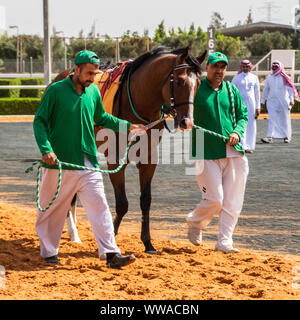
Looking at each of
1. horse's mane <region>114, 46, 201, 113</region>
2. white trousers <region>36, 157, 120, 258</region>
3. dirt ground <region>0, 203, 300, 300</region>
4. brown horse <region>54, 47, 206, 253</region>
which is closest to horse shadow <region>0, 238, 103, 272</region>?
dirt ground <region>0, 203, 300, 300</region>

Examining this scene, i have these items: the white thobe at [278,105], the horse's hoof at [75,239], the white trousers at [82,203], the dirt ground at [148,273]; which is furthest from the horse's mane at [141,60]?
the white thobe at [278,105]

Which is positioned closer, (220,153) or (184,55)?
(184,55)

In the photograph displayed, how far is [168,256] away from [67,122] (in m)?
1.60

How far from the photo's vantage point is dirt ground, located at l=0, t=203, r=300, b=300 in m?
4.52

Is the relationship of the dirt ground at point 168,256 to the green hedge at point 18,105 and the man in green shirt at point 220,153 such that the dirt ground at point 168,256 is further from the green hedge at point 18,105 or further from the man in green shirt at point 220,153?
the green hedge at point 18,105

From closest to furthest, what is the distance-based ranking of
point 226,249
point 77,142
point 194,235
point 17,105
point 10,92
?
point 77,142 < point 226,249 < point 194,235 < point 17,105 < point 10,92

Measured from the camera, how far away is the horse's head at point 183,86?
5.48 meters

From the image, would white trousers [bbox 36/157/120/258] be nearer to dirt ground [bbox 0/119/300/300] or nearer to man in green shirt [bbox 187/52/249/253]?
dirt ground [bbox 0/119/300/300]

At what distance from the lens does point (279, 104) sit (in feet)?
53.7

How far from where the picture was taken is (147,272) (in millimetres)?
5117

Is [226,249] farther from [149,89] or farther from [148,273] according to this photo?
[149,89]

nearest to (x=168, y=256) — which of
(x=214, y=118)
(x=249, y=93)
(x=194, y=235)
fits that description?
(x=194, y=235)

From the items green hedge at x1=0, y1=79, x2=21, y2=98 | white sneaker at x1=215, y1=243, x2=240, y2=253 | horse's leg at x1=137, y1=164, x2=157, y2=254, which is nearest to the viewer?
white sneaker at x1=215, y1=243, x2=240, y2=253

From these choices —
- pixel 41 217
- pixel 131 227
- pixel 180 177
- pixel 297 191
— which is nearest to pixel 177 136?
pixel 180 177
